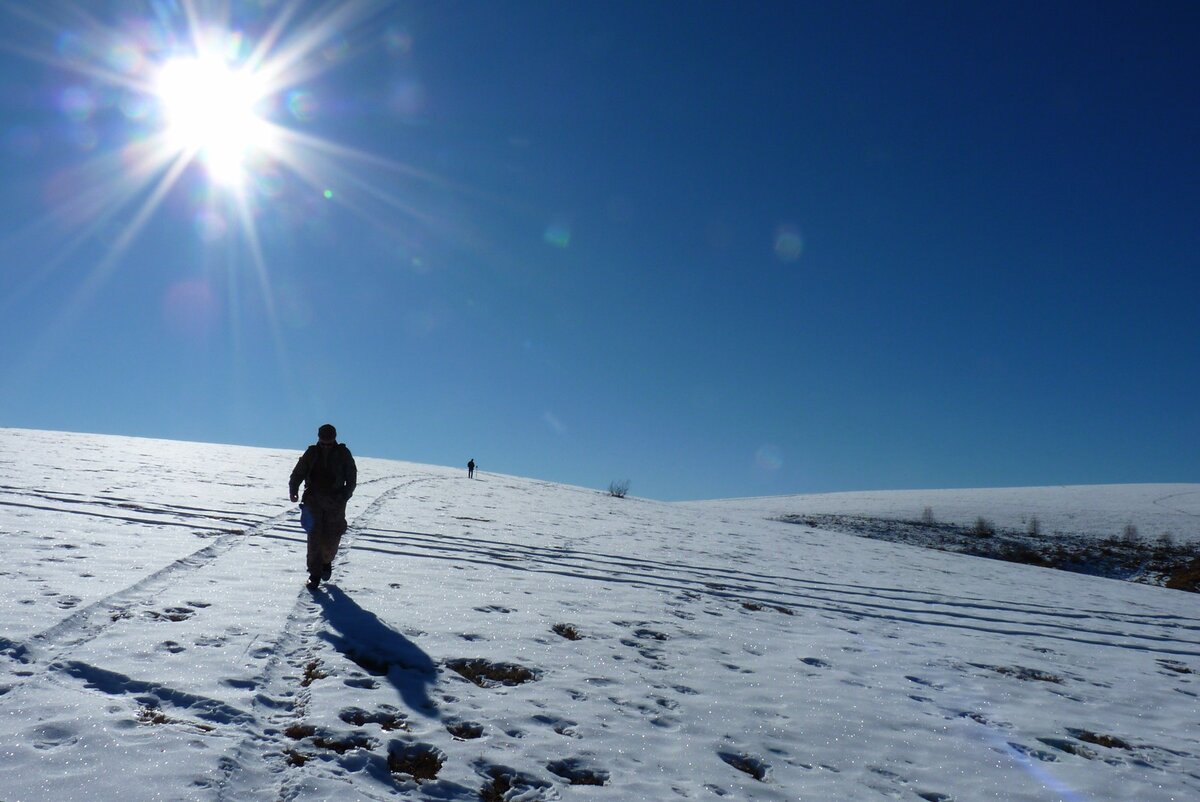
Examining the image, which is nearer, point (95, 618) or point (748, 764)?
point (748, 764)

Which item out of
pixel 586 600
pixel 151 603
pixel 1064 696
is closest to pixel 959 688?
pixel 1064 696

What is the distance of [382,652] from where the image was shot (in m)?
6.55

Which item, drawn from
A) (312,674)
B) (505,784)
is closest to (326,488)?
(312,674)

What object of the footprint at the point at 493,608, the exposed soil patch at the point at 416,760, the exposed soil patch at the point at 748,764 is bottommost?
the exposed soil patch at the point at 748,764

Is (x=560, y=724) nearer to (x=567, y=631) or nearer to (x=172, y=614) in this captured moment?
(x=567, y=631)

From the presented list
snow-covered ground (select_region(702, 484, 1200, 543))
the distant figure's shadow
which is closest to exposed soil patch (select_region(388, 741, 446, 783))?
the distant figure's shadow

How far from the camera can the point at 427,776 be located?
4.49m

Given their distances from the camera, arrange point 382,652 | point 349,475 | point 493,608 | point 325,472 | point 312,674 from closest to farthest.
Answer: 1. point 312,674
2. point 382,652
3. point 493,608
4. point 325,472
5. point 349,475

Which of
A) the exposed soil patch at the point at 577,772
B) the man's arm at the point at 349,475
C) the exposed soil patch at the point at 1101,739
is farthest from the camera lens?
the man's arm at the point at 349,475

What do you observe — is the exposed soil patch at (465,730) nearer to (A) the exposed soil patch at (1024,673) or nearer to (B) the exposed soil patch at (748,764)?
(B) the exposed soil patch at (748,764)

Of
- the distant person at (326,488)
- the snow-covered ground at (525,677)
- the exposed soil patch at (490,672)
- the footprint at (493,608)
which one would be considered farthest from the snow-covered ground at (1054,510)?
the exposed soil patch at (490,672)

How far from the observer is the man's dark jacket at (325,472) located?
9023 millimetres

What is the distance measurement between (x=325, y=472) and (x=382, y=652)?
337cm

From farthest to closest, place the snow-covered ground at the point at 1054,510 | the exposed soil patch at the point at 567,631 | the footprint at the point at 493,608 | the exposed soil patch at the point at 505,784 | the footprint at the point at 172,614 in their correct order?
the snow-covered ground at the point at 1054,510, the footprint at the point at 493,608, the exposed soil patch at the point at 567,631, the footprint at the point at 172,614, the exposed soil patch at the point at 505,784
